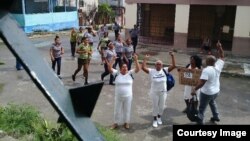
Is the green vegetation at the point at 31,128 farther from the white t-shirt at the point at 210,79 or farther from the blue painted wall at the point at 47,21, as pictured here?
the blue painted wall at the point at 47,21

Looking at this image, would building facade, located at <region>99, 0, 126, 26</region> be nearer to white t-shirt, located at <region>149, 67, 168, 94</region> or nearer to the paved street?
the paved street

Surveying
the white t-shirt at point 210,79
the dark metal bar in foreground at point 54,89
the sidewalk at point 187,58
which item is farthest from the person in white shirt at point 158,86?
the sidewalk at point 187,58

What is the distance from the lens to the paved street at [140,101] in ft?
24.8

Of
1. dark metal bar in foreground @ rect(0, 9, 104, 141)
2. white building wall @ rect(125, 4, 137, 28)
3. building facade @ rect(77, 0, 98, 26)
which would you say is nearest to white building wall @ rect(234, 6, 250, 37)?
white building wall @ rect(125, 4, 137, 28)

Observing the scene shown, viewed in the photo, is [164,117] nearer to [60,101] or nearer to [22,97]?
[22,97]

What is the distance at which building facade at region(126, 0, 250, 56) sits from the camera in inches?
679

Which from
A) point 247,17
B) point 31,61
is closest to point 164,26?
point 247,17

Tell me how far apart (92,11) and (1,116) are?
29960 mm

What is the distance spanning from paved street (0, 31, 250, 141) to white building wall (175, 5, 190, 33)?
19.0ft

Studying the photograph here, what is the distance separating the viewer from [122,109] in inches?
295

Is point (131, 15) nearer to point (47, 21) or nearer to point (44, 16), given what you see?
point (44, 16)

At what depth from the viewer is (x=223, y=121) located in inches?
323

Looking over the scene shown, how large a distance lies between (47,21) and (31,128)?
22246 mm

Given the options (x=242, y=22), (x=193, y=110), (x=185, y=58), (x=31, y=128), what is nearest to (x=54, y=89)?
(x=31, y=128)
